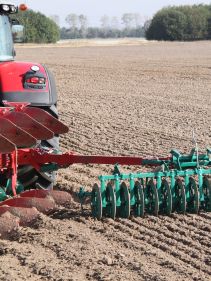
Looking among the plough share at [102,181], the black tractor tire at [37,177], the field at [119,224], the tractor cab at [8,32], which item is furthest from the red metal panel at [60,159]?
the tractor cab at [8,32]

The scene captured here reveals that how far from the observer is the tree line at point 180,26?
5491cm

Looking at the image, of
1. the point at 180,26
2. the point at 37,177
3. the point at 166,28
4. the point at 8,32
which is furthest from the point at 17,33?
the point at 180,26

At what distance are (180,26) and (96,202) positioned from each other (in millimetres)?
51900

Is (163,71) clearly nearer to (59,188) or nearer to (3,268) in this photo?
(59,188)

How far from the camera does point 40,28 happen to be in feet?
164

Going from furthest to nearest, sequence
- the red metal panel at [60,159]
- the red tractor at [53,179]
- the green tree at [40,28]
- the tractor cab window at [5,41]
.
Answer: the green tree at [40,28]
the tractor cab window at [5,41]
the red metal panel at [60,159]
the red tractor at [53,179]

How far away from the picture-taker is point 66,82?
16312 millimetres

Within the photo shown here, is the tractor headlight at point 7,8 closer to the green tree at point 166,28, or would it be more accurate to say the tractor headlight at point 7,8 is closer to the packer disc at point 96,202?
the packer disc at point 96,202

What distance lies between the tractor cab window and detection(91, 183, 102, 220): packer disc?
1.92 m

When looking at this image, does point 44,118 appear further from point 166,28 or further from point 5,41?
point 166,28

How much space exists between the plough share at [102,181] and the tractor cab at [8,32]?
1222 millimetres

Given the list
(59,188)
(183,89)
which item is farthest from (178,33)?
(59,188)

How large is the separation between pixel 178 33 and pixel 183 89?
41.5 meters

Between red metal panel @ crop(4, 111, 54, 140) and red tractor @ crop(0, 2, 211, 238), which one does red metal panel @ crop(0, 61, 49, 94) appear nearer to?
red tractor @ crop(0, 2, 211, 238)
